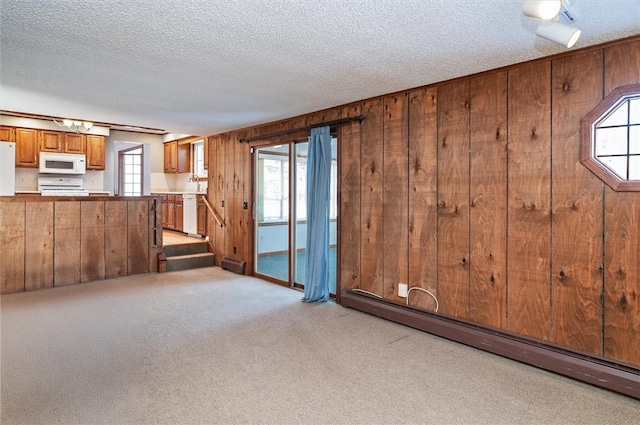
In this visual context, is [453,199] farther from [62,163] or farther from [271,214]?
[62,163]

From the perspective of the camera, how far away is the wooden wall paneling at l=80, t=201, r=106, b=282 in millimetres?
5195

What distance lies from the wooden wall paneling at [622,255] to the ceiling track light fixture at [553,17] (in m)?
0.67

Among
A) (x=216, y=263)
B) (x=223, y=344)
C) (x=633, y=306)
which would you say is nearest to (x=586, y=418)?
(x=633, y=306)

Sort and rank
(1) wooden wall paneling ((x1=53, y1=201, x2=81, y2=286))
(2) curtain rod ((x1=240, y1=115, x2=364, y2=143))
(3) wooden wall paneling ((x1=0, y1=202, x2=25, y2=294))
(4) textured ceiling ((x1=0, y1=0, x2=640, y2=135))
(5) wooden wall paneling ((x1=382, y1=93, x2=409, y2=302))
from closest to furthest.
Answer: (4) textured ceiling ((x1=0, y1=0, x2=640, y2=135)) < (5) wooden wall paneling ((x1=382, y1=93, x2=409, y2=302)) < (2) curtain rod ((x1=240, y1=115, x2=364, y2=143)) < (3) wooden wall paneling ((x1=0, y1=202, x2=25, y2=294)) < (1) wooden wall paneling ((x1=53, y1=201, x2=81, y2=286))

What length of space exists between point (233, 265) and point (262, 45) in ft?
13.4

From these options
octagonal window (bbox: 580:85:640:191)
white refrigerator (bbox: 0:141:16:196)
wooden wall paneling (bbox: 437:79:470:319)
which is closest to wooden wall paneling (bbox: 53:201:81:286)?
white refrigerator (bbox: 0:141:16:196)

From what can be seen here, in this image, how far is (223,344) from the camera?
308 centimetres

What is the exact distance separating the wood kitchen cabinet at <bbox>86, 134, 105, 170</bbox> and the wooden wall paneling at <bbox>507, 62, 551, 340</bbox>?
7554mm

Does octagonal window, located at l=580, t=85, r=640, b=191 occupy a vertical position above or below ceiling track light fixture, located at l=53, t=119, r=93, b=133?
below

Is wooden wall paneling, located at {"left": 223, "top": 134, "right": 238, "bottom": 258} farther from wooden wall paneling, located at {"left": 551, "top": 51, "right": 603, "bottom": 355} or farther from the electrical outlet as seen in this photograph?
wooden wall paneling, located at {"left": 551, "top": 51, "right": 603, "bottom": 355}

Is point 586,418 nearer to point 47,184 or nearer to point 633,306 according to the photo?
point 633,306

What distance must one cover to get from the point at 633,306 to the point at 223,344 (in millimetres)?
3059

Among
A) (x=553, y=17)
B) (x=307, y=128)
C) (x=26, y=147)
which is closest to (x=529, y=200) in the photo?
(x=553, y=17)

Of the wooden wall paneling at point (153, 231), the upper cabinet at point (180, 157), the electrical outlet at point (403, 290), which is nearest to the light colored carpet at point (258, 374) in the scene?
the electrical outlet at point (403, 290)
